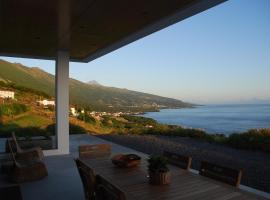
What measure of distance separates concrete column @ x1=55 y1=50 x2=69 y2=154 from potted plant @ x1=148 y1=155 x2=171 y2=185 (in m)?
4.55

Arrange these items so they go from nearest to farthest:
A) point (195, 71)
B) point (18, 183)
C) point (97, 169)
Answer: point (97, 169) → point (18, 183) → point (195, 71)

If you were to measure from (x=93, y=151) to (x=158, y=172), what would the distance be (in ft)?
4.63

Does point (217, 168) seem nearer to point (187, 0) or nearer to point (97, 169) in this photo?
point (97, 169)

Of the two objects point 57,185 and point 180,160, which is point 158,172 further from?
point 57,185

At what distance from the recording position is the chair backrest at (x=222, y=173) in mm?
2141

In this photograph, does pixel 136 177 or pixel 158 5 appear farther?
pixel 158 5

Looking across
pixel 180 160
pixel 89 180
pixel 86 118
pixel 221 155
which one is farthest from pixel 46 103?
pixel 89 180

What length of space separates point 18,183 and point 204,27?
1058cm

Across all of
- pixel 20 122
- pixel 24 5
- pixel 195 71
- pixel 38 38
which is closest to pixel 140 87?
pixel 195 71

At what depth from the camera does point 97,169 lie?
8.71 feet

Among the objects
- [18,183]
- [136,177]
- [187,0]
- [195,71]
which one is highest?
[195,71]

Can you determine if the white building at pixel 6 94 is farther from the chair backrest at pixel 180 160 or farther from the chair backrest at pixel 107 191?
the chair backrest at pixel 107 191

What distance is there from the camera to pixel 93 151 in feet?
11.1

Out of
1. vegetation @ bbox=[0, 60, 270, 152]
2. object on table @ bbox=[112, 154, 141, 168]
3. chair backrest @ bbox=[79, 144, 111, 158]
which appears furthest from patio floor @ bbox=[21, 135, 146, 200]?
vegetation @ bbox=[0, 60, 270, 152]
